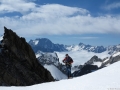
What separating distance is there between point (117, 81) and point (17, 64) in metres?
59.9

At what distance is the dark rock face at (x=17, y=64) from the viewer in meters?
66.7

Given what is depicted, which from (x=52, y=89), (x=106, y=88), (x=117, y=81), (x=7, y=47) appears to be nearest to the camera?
Answer: (x=106, y=88)

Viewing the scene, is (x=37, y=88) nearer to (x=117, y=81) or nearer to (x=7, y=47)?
(x=117, y=81)

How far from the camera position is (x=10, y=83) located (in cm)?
6556

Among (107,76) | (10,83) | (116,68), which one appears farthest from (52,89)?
(10,83)

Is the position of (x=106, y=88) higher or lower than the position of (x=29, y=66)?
higher

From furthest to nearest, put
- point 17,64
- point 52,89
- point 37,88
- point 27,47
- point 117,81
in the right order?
point 27,47, point 17,64, point 37,88, point 52,89, point 117,81

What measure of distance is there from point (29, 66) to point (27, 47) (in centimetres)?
1058

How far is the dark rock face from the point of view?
2625 inches

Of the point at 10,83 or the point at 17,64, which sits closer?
the point at 10,83

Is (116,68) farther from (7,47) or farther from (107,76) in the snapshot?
(7,47)

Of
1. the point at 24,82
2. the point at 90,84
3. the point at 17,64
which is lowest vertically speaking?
the point at 24,82

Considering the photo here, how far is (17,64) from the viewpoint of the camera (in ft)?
247

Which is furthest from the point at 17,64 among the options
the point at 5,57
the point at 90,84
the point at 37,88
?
the point at 90,84
